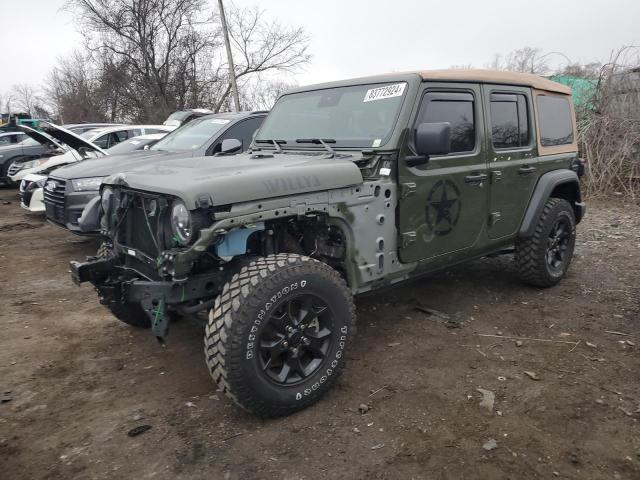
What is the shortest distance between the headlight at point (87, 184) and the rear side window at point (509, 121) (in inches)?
178

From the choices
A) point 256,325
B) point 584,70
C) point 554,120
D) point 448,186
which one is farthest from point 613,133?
point 256,325

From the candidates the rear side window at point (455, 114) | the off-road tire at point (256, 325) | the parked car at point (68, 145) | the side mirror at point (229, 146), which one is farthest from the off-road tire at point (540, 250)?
the parked car at point (68, 145)

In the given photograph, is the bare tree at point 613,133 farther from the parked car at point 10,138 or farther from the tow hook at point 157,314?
the parked car at point 10,138

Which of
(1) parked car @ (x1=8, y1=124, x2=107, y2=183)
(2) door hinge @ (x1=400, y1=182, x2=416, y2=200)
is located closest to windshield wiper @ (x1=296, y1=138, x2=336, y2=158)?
(2) door hinge @ (x1=400, y1=182, x2=416, y2=200)

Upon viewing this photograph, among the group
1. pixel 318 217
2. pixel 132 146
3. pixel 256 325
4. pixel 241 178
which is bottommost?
pixel 256 325

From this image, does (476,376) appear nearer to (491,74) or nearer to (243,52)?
(491,74)

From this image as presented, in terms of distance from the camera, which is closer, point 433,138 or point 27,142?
point 433,138

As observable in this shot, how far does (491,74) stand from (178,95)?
23.9 metres

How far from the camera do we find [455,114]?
371 cm

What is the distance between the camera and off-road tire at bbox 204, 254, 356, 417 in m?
2.53

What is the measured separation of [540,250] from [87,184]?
5.14m

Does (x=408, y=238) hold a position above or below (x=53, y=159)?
below

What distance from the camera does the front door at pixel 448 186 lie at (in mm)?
3402

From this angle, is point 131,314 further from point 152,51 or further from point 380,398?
point 152,51
